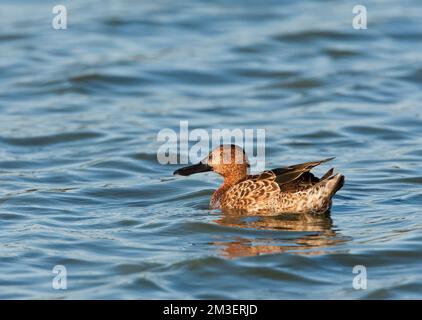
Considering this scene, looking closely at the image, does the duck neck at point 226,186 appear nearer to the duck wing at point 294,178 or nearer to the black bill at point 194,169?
the black bill at point 194,169

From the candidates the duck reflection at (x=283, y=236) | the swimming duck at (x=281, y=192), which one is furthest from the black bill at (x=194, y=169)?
the duck reflection at (x=283, y=236)

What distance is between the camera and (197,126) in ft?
48.1

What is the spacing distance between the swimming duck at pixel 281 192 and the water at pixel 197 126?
0.22m

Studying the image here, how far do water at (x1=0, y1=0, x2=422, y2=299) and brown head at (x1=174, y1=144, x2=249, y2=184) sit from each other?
44cm

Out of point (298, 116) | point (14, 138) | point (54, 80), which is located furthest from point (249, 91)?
point (14, 138)

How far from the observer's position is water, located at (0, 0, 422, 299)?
27.7 ft

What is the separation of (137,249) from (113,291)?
1101 millimetres

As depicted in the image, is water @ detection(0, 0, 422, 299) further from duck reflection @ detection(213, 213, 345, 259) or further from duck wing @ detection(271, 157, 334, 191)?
duck wing @ detection(271, 157, 334, 191)

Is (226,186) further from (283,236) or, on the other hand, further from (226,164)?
(283,236)

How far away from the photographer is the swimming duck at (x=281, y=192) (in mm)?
9867

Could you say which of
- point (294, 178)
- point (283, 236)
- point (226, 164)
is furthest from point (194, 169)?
point (283, 236)

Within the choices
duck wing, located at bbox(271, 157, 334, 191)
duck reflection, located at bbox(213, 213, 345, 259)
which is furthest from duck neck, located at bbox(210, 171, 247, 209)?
duck wing, located at bbox(271, 157, 334, 191)

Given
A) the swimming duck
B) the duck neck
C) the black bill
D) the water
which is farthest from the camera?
the black bill
